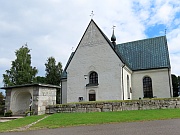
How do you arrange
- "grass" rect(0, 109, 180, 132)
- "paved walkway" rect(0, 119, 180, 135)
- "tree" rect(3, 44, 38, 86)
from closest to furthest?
"paved walkway" rect(0, 119, 180, 135) → "grass" rect(0, 109, 180, 132) → "tree" rect(3, 44, 38, 86)

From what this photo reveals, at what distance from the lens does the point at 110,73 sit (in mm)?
23062

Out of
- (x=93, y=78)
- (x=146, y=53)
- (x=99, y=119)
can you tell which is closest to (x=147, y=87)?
(x=146, y=53)

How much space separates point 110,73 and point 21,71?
1957 cm

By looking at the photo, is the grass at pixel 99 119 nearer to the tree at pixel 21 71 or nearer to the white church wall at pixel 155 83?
the white church wall at pixel 155 83

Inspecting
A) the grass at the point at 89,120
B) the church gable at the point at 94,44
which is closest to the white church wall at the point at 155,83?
the church gable at the point at 94,44

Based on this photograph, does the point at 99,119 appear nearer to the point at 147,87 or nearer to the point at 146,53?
the point at 147,87

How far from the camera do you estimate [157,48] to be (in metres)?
27.3

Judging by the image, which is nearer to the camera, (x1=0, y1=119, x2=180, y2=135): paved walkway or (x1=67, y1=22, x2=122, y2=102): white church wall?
(x1=0, y1=119, x2=180, y2=135): paved walkway

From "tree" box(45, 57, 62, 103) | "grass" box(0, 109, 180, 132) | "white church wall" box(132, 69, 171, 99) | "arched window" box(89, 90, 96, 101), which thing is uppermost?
"tree" box(45, 57, 62, 103)

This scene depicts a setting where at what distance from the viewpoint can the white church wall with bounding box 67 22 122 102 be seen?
74.4ft

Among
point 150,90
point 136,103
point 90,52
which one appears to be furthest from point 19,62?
point 136,103

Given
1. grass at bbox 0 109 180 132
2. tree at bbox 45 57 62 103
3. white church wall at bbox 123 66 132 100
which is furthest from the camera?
tree at bbox 45 57 62 103

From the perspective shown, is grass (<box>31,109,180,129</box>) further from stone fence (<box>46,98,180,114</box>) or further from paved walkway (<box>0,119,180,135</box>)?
stone fence (<box>46,98,180,114</box>)

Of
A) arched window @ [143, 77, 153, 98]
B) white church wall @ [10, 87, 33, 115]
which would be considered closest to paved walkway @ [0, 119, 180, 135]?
white church wall @ [10, 87, 33, 115]
